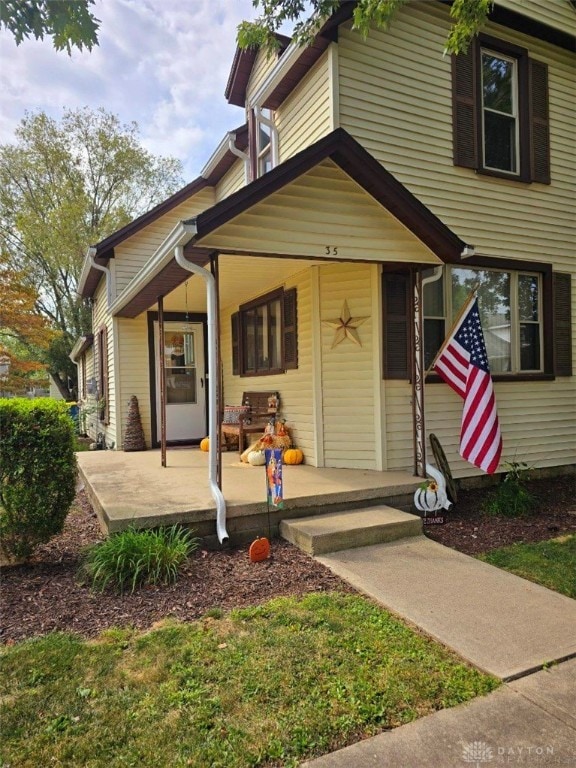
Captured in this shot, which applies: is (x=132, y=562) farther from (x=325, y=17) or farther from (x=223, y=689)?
(x=325, y=17)

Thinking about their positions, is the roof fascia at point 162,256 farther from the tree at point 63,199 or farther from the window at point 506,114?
the tree at point 63,199

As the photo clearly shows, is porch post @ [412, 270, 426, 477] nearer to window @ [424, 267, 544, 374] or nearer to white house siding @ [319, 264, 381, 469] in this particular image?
white house siding @ [319, 264, 381, 469]

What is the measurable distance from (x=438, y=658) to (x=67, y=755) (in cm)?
182

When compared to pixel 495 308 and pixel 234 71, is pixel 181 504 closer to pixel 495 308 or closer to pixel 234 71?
pixel 495 308

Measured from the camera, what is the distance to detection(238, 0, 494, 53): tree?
14.4 ft

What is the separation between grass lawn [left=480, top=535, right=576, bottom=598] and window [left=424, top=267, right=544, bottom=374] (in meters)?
2.51

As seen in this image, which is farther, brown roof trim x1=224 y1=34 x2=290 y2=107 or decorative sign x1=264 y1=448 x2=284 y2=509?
brown roof trim x1=224 y1=34 x2=290 y2=107

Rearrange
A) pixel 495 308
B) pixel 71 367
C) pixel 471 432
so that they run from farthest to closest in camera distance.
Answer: pixel 71 367 → pixel 495 308 → pixel 471 432

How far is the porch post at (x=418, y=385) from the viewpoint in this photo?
562cm

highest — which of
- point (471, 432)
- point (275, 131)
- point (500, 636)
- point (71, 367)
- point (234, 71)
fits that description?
point (234, 71)

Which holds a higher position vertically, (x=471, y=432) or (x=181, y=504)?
(x=471, y=432)

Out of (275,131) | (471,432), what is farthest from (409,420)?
(275,131)

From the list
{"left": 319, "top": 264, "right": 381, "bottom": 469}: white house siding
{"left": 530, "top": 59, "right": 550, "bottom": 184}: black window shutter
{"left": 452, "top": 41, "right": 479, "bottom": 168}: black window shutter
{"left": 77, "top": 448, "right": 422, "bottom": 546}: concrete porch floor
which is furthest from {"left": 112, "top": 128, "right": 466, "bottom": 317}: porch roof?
{"left": 530, "top": 59, "right": 550, "bottom": 184}: black window shutter

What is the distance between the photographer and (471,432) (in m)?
5.52
